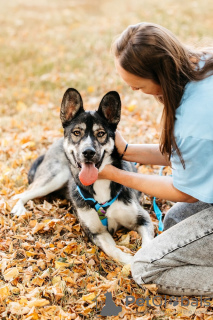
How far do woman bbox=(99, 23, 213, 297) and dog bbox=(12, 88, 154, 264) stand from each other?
1.55 feet

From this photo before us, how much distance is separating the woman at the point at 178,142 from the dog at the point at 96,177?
47 centimetres

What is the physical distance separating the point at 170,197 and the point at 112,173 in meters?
0.56

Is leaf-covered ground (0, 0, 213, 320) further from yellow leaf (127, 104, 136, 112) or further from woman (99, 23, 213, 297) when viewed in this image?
woman (99, 23, 213, 297)

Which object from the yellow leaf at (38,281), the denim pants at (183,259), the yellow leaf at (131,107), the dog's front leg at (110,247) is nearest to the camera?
the denim pants at (183,259)

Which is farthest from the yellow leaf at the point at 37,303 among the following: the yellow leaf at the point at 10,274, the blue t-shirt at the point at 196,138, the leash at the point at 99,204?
the blue t-shirt at the point at 196,138

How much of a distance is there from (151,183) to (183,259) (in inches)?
24.3

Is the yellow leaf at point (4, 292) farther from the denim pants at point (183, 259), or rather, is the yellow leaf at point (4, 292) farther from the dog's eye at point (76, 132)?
the dog's eye at point (76, 132)

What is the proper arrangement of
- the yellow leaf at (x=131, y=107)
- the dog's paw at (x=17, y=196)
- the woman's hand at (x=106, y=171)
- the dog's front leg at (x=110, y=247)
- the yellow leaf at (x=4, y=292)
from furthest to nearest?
the yellow leaf at (x=131, y=107) < the dog's paw at (x=17, y=196) < the dog's front leg at (x=110, y=247) < the woman's hand at (x=106, y=171) < the yellow leaf at (x=4, y=292)

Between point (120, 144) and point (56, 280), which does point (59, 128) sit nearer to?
point (120, 144)

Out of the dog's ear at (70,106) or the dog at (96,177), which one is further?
the dog's ear at (70,106)

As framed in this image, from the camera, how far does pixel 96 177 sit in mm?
3029

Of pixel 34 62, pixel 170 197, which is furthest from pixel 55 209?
pixel 34 62

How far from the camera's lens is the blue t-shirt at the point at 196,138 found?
7.49 feet

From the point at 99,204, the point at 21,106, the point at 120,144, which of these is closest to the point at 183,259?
the point at 99,204
